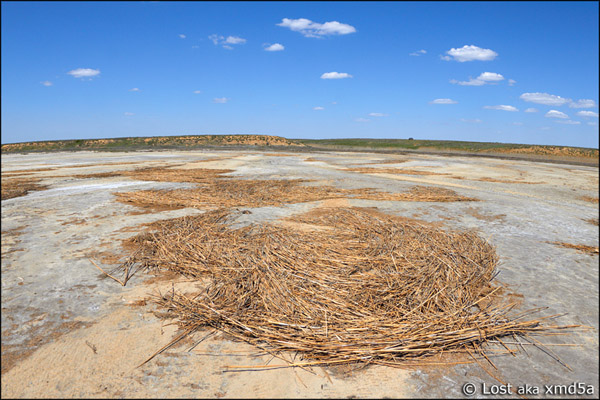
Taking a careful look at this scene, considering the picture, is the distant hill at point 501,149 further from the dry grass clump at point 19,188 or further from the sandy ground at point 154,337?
the dry grass clump at point 19,188

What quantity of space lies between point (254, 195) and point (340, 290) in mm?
7631

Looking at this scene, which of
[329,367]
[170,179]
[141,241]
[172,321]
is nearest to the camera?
[329,367]

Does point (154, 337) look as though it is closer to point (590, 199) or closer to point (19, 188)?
point (19, 188)

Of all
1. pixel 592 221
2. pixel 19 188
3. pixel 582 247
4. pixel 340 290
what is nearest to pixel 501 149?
pixel 592 221

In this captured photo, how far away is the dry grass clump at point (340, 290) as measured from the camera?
136 inches

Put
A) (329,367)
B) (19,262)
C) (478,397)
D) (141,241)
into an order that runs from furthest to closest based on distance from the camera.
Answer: (141,241) < (19,262) < (329,367) < (478,397)

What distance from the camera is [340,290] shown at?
14.7ft

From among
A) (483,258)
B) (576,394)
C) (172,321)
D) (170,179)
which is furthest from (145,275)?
(170,179)

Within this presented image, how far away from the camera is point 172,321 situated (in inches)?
151

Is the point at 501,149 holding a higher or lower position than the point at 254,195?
higher

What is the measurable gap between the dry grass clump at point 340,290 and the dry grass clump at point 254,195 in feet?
10.2

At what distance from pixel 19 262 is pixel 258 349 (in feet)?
15.5

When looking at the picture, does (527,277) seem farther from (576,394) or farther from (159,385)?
→ (159,385)

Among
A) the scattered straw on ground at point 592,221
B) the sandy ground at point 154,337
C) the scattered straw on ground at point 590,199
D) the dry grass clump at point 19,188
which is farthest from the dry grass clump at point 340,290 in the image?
the scattered straw on ground at point 590,199
